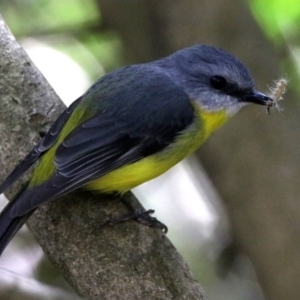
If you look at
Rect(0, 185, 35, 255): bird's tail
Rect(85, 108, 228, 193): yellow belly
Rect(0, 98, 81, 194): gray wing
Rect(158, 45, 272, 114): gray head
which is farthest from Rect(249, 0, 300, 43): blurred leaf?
Rect(0, 185, 35, 255): bird's tail

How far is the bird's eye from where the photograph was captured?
11.3 ft

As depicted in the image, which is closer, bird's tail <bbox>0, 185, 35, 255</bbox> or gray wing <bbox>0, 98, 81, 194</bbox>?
bird's tail <bbox>0, 185, 35, 255</bbox>

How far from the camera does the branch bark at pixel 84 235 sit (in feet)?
9.05

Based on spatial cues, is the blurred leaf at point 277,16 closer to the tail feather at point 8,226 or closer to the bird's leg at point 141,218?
the bird's leg at point 141,218

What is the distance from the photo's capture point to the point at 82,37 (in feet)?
16.4

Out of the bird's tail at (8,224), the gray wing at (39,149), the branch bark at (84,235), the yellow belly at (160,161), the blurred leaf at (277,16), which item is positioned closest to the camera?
the branch bark at (84,235)

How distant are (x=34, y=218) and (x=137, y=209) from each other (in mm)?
471

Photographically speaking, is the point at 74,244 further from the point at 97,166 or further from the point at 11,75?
the point at 11,75

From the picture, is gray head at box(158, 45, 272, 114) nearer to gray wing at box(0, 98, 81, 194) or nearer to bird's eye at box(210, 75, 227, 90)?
bird's eye at box(210, 75, 227, 90)

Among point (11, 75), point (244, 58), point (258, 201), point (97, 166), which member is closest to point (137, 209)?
point (97, 166)

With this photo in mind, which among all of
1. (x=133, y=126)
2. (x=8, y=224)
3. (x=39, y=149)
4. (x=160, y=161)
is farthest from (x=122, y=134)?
(x=8, y=224)

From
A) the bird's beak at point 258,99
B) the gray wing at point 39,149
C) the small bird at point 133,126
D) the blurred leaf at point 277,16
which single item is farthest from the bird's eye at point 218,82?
the blurred leaf at point 277,16

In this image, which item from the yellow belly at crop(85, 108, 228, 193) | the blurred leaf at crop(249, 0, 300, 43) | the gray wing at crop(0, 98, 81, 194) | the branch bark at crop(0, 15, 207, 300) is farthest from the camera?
the blurred leaf at crop(249, 0, 300, 43)

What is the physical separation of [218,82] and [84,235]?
1067 millimetres
